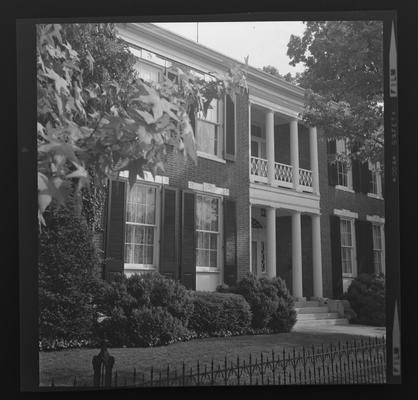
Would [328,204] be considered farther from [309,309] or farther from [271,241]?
[309,309]

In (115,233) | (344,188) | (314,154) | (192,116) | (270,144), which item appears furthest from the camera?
(344,188)

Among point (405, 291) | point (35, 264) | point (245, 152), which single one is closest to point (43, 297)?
point (35, 264)

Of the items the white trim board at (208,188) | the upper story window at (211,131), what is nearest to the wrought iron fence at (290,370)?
the white trim board at (208,188)

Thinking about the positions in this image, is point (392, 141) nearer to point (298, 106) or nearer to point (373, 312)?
point (298, 106)

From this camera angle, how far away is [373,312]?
5.59 metres

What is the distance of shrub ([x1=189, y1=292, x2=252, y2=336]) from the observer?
18.1 feet

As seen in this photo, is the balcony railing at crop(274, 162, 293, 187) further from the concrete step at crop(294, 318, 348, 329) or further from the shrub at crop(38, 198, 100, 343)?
the shrub at crop(38, 198, 100, 343)

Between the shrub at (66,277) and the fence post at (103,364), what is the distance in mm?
230

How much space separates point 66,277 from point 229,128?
7.55ft

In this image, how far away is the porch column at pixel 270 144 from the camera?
5.89 meters

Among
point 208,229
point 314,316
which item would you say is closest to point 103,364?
point 208,229

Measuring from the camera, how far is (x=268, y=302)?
18.1 ft

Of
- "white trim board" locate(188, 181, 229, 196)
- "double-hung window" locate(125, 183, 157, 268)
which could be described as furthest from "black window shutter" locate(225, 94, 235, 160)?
"double-hung window" locate(125, 183, 157, 268)

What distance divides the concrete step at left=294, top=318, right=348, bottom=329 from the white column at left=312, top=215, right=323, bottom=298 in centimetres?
29
